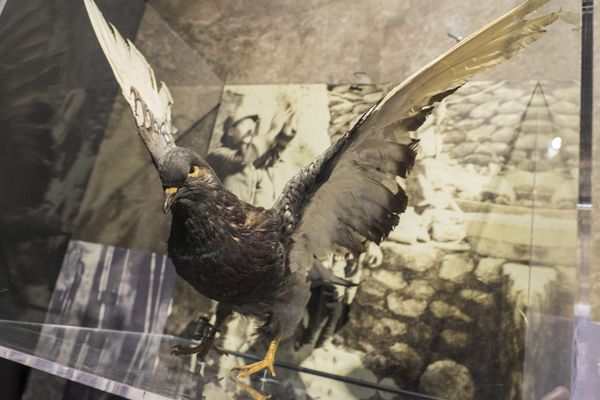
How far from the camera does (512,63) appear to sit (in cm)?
119

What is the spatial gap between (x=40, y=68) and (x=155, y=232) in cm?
50

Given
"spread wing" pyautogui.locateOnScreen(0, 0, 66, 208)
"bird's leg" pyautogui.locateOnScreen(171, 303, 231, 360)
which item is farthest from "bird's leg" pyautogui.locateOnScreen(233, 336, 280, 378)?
"spread wing" pyautogui.locateOnScreen(0, 0, 66, 208)

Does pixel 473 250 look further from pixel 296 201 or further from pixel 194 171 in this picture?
pixel 194 171

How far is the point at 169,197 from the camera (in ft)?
2.81

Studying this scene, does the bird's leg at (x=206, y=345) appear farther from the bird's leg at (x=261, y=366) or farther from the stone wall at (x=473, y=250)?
the stone wall at (x=473, y=250)

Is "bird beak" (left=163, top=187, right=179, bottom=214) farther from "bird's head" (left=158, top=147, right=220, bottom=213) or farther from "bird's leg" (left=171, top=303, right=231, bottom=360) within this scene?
"bird's leg" (left=171, top=303, right=231, bottom=360)

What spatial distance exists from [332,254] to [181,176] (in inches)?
17.9

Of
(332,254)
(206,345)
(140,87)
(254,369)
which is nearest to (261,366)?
(254,369)

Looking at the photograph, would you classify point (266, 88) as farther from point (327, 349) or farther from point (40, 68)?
point (327, 349)

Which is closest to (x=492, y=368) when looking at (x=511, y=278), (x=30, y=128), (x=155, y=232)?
(x=511, y=278)

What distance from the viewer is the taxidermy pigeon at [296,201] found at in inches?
32.2

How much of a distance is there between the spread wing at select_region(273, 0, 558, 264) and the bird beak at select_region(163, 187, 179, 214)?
228 mm

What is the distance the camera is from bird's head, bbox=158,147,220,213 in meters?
0.86

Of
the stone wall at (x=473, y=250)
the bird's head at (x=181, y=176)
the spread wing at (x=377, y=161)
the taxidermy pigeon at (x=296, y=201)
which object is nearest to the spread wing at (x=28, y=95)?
the taxidermy pigeon at (x=296, y=201)
